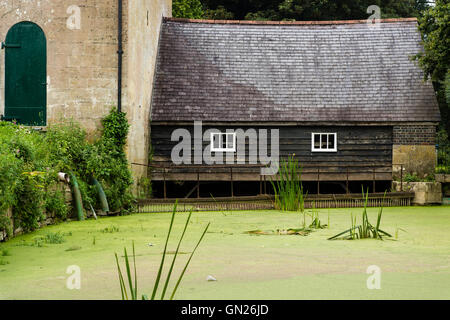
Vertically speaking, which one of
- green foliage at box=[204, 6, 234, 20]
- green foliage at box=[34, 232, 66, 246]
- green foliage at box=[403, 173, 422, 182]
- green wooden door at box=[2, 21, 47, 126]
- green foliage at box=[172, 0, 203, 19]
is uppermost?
green foliage at box=[204, 6, 234, 20]

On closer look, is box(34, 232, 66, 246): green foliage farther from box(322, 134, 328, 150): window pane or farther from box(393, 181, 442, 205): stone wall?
box(322, 134, 328, 150): window pane

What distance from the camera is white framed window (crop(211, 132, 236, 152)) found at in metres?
18.0

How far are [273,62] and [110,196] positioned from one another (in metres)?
8.32

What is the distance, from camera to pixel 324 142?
731 inches

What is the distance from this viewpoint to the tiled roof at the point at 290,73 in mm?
18172

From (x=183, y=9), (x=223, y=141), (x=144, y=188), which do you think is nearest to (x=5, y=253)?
(x=144, y=188)

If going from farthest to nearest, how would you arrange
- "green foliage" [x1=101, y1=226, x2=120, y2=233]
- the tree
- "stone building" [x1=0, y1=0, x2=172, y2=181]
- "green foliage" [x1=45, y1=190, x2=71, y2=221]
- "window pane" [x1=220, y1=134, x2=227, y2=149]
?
"window pane" [x1=220, y1=134, x2=227, y2=149], the tree, "stone building" [x1=0, y1=0, x2=172, y2=181], "green foliage" [x1=45, y1=190, x2=71, y2=221], "green foliage" [x1=101, y1=226, x2=120, y2=233]

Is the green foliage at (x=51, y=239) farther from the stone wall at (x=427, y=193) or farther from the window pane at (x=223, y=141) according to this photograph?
the stone wall at (x=427, y=193)

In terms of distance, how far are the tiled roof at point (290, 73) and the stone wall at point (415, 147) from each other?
1.40 ft

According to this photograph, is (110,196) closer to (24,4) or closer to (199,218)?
(199,218)

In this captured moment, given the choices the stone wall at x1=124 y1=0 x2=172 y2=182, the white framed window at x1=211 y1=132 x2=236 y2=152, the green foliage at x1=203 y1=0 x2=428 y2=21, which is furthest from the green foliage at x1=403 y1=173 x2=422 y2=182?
the green foliage at x1=203 y1=0 x2=428 y2=21

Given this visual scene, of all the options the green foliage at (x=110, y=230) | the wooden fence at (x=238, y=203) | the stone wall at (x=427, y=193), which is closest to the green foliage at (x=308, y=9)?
the stone wall at (x=427, y=193)

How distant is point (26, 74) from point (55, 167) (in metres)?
4.50

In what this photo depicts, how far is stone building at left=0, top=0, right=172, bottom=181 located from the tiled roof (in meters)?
3.18
